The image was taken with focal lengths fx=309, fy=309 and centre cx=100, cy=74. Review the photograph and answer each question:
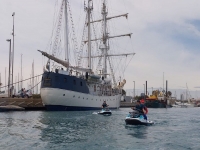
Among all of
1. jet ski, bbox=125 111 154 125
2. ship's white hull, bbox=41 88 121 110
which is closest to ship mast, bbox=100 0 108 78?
ship's white hull, bbox=41 88 121 110

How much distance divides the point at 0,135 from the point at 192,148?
43.3 ft

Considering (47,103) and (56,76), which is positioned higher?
(56,76)

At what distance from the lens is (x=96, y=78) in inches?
2579

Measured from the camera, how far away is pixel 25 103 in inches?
2207

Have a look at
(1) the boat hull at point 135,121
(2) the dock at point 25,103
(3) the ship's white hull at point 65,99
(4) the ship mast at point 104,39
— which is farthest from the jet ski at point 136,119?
(4) the ship mast at point 104,39

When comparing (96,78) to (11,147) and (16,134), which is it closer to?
(16,134)

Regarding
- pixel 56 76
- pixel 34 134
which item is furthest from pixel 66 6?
pixel 34 134

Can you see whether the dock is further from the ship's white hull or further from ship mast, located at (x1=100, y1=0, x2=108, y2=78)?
ship mast, located at (x1=100, y1=0, x2=108, y2=78)

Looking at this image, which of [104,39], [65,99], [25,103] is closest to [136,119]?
[65,99]

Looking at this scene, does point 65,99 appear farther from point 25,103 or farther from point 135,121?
point 135,121

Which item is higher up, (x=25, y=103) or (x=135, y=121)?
(x=25, y=103)

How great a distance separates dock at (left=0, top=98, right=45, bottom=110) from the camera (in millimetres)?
53562

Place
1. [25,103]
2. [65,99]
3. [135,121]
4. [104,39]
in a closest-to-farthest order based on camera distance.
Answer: [135,121]
[65,99]
[25,103]
[104,39]

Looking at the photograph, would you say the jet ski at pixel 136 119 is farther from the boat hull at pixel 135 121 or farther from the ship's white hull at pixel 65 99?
the ship's white hull at pixel 65 99
